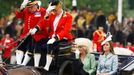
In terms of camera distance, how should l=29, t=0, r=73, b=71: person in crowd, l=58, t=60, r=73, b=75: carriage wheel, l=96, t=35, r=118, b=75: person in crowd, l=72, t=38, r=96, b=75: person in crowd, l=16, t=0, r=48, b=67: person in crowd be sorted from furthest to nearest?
l=16, t=0, r=48, b=67: person in crowd, l=58, t=60, r=73, b=75: carriage wheel, l=29, t=0, r=73, b=71: person in crowd, l=72, t=38, r=96, b=75: person in crowd, l=96, t=35, r=118, b=75: person in crowd

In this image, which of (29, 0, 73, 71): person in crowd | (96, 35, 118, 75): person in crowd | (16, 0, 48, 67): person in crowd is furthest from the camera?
(16, 0, 48, 67): person in crowd

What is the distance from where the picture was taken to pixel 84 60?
38.4 ft

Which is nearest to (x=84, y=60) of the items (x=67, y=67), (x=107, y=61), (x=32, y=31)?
(x=67, y=67)

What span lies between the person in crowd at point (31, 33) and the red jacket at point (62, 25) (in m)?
0.15

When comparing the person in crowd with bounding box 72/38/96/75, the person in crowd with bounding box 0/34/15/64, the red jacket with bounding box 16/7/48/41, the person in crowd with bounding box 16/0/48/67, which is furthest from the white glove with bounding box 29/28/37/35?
the person in crowd with bounding box 72/38/96/75

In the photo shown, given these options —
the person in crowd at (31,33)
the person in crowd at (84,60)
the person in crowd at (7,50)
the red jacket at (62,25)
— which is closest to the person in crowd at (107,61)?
the person in crowd at (84,60)

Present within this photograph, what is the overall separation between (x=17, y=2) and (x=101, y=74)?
13.7 meters

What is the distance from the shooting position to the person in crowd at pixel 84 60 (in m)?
11.5

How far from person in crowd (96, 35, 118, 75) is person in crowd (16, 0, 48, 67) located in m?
1.27

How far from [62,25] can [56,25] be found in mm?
129

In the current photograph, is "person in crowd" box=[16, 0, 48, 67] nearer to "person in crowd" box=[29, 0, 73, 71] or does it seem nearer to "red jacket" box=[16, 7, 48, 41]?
"red jacket" box=[16, 7, 48, 41]

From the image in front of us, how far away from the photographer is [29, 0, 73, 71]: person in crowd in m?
11.7

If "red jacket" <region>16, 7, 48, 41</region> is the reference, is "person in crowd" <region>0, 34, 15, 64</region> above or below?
below

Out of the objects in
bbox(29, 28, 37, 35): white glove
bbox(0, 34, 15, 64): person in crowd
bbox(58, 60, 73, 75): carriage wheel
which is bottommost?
bbox(58, 60, 73, 75): carriage wheel
